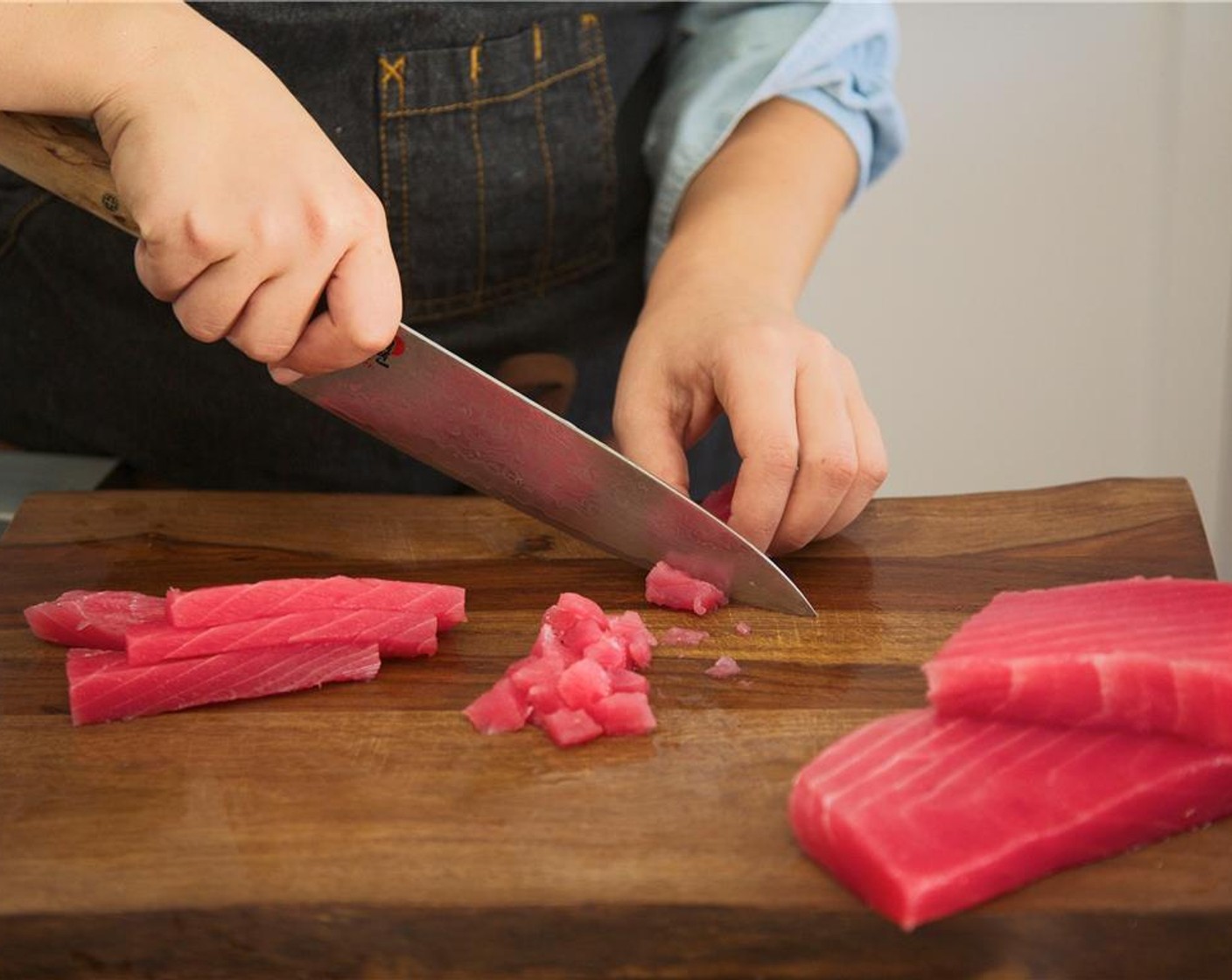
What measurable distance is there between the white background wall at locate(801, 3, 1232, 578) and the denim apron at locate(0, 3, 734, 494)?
121 centimetres

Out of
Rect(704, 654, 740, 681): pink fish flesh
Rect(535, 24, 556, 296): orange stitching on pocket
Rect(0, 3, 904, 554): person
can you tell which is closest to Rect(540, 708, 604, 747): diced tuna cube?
Rect(704, 654, 740, 681): pink fish flesh

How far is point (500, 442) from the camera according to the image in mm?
1871

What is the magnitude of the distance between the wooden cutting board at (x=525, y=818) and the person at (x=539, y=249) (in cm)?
21

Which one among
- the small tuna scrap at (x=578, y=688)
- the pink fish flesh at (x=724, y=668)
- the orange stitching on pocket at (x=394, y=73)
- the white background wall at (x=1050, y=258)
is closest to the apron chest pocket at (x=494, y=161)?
the orange stitching on pocket at (x=394, y=73)

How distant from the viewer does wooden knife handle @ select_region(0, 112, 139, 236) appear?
174 centimetres

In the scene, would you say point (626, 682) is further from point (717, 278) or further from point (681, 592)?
point (717, 278)

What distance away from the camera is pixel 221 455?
2.36 m

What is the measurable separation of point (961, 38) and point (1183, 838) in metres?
2.33

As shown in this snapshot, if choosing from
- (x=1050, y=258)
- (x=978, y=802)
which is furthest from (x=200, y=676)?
(x=1050, y=258)

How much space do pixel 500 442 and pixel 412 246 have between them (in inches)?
18.9

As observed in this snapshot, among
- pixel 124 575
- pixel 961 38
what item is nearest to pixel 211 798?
pixel 124 575

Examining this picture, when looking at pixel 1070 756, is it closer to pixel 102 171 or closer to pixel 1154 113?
pixel 102 171

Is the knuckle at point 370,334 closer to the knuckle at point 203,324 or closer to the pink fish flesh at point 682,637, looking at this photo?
the knuckle at point 203,324

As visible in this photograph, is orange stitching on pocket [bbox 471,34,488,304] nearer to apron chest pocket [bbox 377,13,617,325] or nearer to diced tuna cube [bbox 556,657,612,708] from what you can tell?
apron chest pocket [bbox 377,13,617,325]
